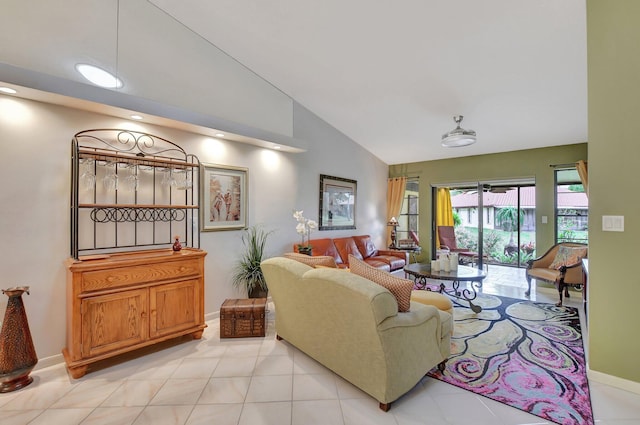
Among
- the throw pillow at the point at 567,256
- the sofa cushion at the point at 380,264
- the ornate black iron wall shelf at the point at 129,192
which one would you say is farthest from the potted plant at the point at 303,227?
the throw pillow at the point at 567,256

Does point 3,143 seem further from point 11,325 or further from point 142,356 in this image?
point 142,356

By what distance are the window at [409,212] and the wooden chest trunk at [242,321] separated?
4.46m

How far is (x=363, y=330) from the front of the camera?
1.87 meters

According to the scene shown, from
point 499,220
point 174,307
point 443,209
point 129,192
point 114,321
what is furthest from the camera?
point 499,220

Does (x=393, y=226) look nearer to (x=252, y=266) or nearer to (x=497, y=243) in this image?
(x=497, y=243)

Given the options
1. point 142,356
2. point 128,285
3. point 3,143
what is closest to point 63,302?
point 128,285

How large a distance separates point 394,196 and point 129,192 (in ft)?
17.1

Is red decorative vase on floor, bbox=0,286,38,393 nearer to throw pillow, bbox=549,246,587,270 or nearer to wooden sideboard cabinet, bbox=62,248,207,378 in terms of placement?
wooden sideboard cabinet, bbox=62,248,207,378

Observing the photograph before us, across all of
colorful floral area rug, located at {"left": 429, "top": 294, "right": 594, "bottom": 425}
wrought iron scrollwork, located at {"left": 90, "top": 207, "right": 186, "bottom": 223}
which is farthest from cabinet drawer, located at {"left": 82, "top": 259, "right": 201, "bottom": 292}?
colorful floral area rug, located at {"left": 429, "top": 294, "right": 594, "bottom": 425}

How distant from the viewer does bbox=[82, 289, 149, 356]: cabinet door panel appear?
2.28 meters

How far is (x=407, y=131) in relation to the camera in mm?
4898

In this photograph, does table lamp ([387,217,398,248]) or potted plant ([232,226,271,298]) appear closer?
potted plant ([232,226,271,298])

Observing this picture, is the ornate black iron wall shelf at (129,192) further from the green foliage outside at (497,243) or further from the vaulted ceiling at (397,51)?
the green foliage outside at (497,243)

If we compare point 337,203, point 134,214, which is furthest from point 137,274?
point 337,203
